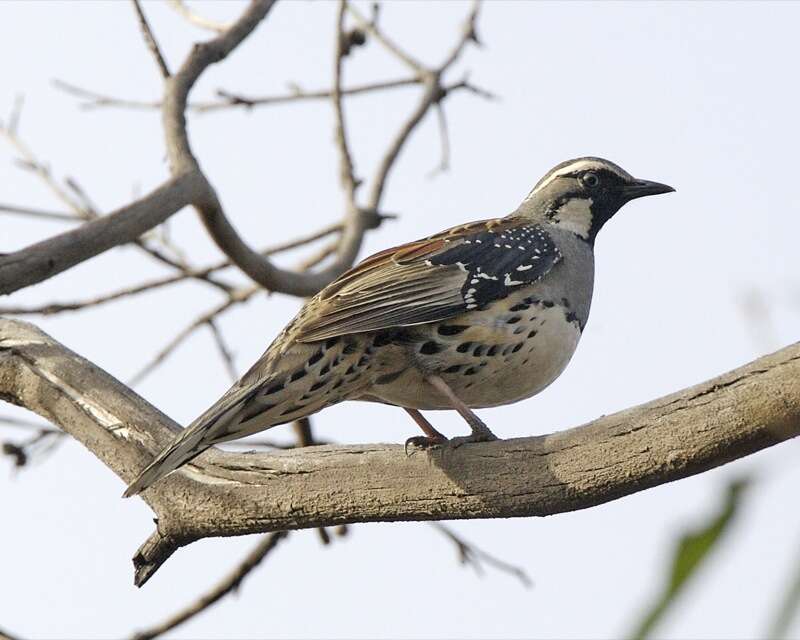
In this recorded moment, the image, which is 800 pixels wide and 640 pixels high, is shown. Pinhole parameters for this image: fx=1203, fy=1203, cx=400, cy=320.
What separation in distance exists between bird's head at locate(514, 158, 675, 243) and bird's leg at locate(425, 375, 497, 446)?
1794 mm

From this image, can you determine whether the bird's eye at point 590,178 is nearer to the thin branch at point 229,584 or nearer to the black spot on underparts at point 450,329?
the black spot on underparts at point 450,329

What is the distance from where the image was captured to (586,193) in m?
7.43

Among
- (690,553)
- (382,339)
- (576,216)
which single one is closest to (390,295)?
(382,339)

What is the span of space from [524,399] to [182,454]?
2.13 metres

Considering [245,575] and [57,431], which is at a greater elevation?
[57,431]

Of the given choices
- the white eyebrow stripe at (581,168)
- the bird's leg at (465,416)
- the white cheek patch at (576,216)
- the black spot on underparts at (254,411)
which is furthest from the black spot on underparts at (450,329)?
the white eyebrow stripe at (581,168)

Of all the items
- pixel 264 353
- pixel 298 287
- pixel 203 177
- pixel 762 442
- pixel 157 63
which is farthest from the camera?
pixel 298 287

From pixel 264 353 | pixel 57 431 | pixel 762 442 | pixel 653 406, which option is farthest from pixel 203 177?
pixel 762 442

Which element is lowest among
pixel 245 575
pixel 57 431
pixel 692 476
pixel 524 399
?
pixel 245 575

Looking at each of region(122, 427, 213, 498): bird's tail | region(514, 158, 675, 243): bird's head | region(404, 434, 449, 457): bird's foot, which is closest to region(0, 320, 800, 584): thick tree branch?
region(404, 434, 449, 457): bird's foot

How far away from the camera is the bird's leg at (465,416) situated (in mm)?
5277

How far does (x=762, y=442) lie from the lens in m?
4.00

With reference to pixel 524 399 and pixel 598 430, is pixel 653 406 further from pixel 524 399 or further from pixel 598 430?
pixel 524 399

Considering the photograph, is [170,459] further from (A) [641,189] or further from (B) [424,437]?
(A) [641,189]
